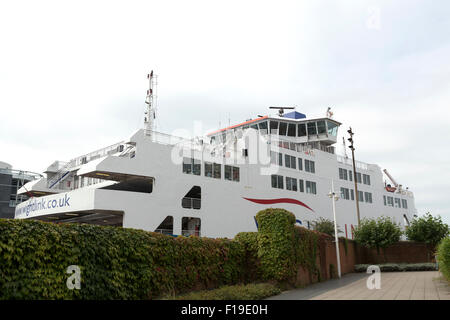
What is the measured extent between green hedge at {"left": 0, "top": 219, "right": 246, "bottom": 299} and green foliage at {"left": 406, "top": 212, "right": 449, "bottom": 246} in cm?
2152

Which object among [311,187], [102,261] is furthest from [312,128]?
[102,261]

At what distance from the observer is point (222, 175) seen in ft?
86.2

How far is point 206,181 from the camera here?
82.0 feet

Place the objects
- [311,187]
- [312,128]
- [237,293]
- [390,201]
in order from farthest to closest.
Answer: [390,201] < [312,128] < [311,187] < [237,293]

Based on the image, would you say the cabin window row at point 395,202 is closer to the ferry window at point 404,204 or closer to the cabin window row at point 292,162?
the ferry window at point 404,204

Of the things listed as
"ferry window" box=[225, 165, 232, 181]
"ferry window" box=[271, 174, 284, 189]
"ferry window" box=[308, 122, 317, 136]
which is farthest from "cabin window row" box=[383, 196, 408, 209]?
"ferry window" box=[225, 165, 232, 181]

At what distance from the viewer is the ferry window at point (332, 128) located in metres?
36.7

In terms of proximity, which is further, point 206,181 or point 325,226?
point 325,226

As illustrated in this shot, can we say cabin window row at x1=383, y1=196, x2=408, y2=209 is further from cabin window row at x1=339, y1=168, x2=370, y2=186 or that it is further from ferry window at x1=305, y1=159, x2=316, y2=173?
ferry window at x1=305, y1=159, x2=316, y2=173

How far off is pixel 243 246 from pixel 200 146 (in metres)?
11.2

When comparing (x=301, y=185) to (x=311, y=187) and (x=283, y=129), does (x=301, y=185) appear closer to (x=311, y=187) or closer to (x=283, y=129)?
(x=311, y=187)

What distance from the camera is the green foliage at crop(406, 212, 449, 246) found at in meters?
29.0

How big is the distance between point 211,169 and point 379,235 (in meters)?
13.5
